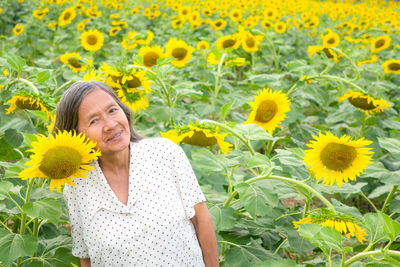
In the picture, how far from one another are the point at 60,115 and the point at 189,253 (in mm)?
611

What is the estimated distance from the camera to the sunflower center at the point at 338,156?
4.59 ft

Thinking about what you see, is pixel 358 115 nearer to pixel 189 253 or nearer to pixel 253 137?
pixel 253 137

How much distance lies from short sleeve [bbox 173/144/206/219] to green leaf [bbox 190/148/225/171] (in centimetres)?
5

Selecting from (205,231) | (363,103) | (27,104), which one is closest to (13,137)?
(27,104)

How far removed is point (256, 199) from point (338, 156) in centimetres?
31

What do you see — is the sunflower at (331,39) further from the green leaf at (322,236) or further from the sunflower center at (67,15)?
the sunflower center at (67,15)

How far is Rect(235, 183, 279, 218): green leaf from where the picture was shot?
141 centimetres

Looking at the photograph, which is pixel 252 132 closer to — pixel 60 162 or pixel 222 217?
pixel 222 217

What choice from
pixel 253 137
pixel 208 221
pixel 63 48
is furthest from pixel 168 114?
pixel 63 48

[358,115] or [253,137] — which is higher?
[253,137]

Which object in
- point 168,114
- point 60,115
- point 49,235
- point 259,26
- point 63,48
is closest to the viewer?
point 60,115

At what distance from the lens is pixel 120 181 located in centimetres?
141

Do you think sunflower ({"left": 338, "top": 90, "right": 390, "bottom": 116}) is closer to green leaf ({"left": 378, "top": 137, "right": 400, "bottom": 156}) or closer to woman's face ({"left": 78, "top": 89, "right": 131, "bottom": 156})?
green leaf ({"left": 378, "top": 137, "right": 400, "bottom": 156})

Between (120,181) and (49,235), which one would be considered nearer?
(120,181)
